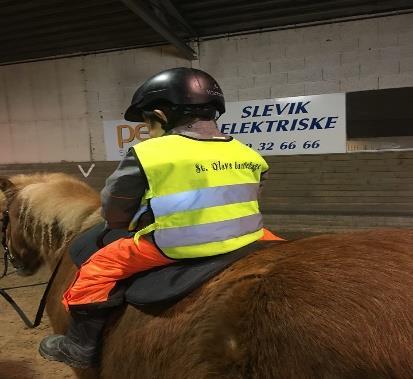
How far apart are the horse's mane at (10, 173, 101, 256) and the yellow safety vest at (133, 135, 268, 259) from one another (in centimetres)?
86

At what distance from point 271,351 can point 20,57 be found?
26.5 feet

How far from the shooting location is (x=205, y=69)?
6.50 meters

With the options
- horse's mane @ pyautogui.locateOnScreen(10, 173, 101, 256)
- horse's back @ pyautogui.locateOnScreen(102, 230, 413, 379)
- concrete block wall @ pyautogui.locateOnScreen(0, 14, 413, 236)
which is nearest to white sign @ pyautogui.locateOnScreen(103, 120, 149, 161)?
concrete block wall @ pyautogui.locateOnScreen(0, 14, 413, 236)

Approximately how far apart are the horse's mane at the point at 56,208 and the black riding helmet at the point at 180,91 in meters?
0.83

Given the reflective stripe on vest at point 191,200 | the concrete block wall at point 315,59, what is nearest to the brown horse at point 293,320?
the reflective stripe on vest at point 191,200

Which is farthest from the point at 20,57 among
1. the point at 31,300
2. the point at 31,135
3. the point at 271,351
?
the point at 271,351

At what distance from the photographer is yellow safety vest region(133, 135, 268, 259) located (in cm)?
139

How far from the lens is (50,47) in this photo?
274 inches

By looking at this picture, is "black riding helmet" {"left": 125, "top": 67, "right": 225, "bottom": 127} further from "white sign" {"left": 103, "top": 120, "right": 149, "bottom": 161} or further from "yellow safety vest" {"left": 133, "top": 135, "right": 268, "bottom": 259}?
"white sign" {"left": 103, "top": 120, "right": 149, "bottom": 161}

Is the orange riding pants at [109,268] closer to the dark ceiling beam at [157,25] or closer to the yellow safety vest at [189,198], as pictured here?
the yellow safety vest at [189,198]

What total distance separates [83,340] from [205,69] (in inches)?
219

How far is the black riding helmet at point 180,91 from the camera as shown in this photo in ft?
5.18

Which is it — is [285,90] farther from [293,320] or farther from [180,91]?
[293,320]

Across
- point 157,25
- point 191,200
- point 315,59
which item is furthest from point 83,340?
point 315,59
